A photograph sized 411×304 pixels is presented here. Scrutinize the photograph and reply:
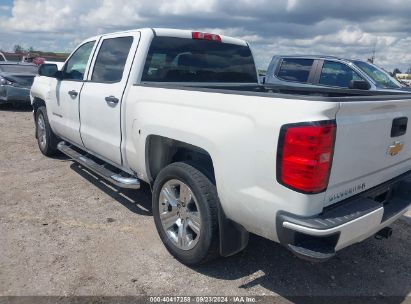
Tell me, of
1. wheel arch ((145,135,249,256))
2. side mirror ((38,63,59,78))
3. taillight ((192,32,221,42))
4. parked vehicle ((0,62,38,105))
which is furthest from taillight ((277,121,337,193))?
parked vehicle ((0,62,38,105))

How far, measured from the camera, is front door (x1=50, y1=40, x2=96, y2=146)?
16.7ft

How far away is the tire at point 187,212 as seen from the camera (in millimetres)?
3105

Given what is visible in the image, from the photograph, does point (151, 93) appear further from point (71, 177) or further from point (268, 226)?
point (71, 177)

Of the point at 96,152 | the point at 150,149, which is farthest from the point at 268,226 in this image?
the point at 96,152

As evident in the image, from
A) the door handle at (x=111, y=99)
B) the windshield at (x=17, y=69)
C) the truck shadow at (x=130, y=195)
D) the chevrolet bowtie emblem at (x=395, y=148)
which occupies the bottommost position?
the truck shadow at (x=130, y=195)

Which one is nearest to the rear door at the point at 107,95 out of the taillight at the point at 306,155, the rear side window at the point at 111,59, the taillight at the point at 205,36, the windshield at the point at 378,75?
the rear side window at the point at 111,59

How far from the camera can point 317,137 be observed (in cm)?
237

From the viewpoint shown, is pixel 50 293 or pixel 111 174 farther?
pixel 111 174

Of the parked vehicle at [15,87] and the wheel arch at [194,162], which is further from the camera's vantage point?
the parked vehicle at [15,87]

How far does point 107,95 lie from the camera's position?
427cm

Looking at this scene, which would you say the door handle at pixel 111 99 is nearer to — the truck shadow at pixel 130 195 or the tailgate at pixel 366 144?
the truck shadow at pixel 130 195

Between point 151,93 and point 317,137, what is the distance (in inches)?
69.0

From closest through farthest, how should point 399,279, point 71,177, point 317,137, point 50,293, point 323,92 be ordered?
point 317,137
point 50,293
point 399,279
point 323,92
point 71,177

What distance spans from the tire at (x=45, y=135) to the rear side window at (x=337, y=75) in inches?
217
